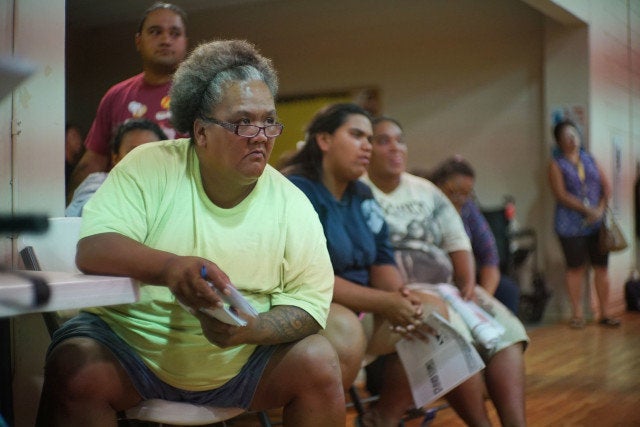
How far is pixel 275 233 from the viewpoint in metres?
1.60

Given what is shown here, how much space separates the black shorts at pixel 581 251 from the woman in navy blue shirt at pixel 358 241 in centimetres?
381

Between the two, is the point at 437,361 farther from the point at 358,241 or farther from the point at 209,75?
the point at 209,75

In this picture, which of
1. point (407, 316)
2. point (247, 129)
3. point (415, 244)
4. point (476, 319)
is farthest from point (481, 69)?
point (247, 129)

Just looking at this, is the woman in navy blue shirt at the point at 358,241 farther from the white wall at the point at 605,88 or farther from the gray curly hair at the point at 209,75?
the white wall at the point at 605,88

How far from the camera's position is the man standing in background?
105 inches

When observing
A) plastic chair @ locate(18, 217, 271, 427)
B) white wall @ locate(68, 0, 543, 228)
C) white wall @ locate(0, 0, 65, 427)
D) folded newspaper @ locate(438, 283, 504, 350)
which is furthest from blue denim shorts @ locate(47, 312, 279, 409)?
white wall @ locate(68, 0, 543, 228)

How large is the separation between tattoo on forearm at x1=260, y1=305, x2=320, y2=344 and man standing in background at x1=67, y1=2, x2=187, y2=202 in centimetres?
132

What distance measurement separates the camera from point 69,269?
70.7 inches

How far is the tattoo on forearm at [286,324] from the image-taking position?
1495 millimetres

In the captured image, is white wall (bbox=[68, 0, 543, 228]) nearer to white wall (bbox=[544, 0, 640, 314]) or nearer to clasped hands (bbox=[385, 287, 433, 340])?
white wall (bbox=[544, 0, 640, 314])

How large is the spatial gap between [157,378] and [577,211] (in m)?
4.99

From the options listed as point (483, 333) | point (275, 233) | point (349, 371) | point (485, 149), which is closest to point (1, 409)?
point (275, 233)

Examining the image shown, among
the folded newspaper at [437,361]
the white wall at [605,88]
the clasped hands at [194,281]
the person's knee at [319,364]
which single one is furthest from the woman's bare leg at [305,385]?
the white wall at [605,88]

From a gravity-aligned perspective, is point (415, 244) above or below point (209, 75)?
below
